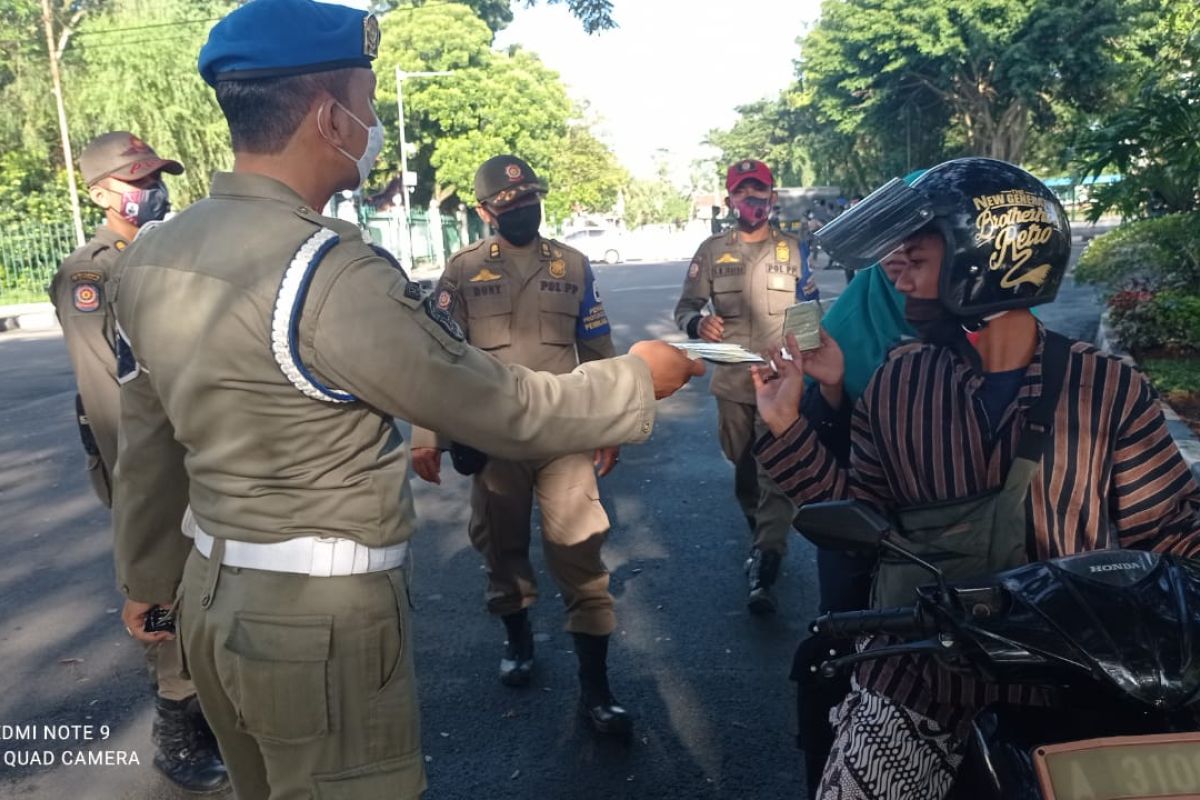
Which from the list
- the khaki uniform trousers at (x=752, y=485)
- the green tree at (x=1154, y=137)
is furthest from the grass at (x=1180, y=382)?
the khaki uniform trousers at (x=752, y=485)

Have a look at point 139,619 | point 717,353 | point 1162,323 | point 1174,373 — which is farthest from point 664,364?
point 1162,323

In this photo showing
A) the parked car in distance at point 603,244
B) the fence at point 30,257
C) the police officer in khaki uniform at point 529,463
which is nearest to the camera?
the police officer in khaki uniform at point 529,463

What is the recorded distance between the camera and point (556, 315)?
160 inches

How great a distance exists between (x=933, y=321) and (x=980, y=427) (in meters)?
0.24

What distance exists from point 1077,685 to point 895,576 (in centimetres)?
44

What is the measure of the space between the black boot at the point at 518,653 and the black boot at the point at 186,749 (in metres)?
1.05

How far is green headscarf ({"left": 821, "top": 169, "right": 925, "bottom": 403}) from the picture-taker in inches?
110

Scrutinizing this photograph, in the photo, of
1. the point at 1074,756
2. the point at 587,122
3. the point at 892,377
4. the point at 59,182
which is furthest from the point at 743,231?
the point at 587,122

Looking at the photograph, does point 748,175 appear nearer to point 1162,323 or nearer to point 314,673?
point 314,673

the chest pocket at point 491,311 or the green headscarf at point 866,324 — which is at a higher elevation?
the green headscarf at point 866,324

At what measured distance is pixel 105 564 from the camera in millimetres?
5289

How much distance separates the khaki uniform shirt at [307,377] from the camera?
62.5 inches

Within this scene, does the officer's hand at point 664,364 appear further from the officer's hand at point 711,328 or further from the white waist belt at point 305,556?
the officer's hand at point 711,328

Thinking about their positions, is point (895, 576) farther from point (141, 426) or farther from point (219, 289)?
point (141, 426)
